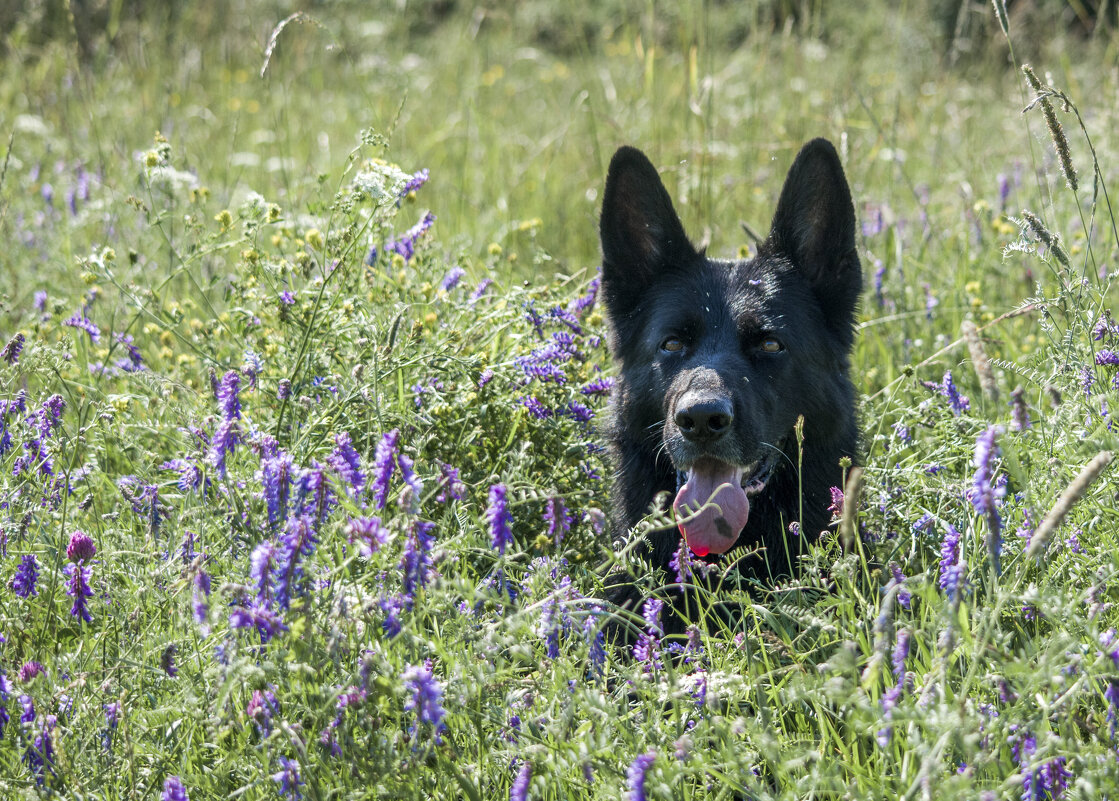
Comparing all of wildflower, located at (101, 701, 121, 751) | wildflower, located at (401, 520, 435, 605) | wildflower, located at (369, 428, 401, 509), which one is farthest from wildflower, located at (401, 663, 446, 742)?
wildflower, located at (101, 701, 121, 751)

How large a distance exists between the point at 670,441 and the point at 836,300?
0.85 m

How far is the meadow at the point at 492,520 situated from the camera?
1.73 m

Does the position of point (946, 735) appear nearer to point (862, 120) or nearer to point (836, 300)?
point (836, 300)

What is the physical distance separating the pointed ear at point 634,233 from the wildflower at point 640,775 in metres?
2.15

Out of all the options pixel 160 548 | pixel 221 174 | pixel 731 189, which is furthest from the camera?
pixel 221 174

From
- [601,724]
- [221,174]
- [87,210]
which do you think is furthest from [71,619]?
[221,174]

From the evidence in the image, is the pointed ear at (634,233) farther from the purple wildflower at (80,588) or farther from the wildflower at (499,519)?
the purple wildflower at (80,588)

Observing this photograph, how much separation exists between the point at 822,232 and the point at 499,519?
1.96m

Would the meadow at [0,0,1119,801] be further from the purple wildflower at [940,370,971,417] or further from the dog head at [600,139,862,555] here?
the dog head at [600,139,862,555]

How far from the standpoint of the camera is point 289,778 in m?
1.73

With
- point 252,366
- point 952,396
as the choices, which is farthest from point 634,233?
Result: point 252,366

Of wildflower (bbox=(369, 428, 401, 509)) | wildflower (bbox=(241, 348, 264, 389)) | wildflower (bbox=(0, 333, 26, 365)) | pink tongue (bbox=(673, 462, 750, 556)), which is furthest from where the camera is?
pink tongue (bbox=(673, 462, 750, 556))

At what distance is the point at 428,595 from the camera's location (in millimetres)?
1902

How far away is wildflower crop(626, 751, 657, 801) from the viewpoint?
62.3 inches
